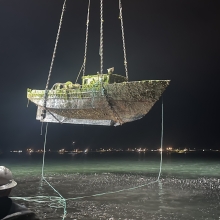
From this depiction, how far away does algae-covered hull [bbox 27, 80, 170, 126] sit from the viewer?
1228 cm

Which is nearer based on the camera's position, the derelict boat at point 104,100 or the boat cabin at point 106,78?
the derelict boat at point 104,100

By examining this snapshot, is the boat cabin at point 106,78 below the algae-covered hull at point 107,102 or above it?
above

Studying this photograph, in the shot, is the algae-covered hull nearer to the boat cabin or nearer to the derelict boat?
the derelict boat

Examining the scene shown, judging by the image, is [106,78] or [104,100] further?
[106,78]

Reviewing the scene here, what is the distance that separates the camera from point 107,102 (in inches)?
490

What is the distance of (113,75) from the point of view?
13.6 metres

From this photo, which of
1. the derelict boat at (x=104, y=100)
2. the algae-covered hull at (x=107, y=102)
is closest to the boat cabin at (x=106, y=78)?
the derelict boat at (x=104, y=100)

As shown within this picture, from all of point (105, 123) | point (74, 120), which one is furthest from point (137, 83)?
point (74, 120)

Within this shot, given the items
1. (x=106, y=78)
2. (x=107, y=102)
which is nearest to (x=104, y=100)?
(x=107, y=102)

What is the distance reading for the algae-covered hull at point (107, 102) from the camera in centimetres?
1228

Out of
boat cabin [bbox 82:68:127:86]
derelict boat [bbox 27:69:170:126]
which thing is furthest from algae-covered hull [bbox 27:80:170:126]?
boat cabin [bbox 82:68:127:86]

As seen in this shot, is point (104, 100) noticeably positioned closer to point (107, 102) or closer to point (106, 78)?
point (107, 102)

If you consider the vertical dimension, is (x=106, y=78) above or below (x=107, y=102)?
above

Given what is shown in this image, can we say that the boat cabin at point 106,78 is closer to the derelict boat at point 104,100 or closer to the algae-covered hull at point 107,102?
the derelict boat at point 104,100
